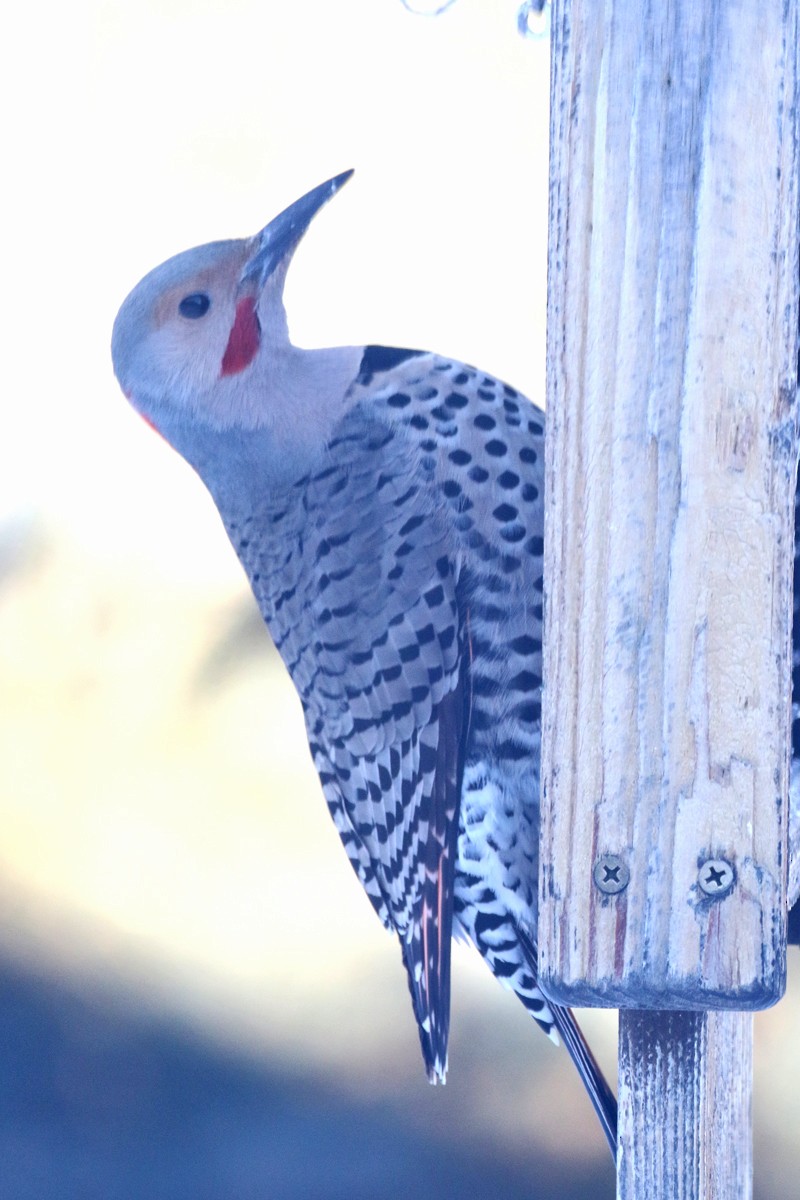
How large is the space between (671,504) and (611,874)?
1.20 feet

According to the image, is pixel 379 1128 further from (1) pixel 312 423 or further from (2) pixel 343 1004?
(1) pixel 312 423

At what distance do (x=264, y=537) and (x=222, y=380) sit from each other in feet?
0.87

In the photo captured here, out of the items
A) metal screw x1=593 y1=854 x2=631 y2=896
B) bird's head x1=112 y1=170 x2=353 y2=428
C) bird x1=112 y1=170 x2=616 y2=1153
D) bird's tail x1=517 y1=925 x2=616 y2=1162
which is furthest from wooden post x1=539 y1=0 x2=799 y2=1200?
bird's head x1=112 y1=170 x2=353 y2=428

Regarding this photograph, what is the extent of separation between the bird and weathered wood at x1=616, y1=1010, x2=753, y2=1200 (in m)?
0.30

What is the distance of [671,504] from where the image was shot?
58.8 inches

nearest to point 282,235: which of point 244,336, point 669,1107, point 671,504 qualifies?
point 244,336

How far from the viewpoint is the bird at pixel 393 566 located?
211 cm

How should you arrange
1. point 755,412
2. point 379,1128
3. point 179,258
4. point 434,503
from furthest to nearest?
point 379,1128
point 179,258
point 434,503
point 755,412

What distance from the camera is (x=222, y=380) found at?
98.0 inches

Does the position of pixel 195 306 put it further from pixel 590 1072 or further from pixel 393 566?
pixel 590 1072

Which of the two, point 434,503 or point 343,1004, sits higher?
point 434,503

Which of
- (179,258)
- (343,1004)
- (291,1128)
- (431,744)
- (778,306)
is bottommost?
(291,1128)

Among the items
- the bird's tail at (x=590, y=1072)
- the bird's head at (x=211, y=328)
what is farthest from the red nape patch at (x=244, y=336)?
the bird's tail at (x=590, y=1072)

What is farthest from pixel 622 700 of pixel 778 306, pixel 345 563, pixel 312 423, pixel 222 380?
pixel 222 380
